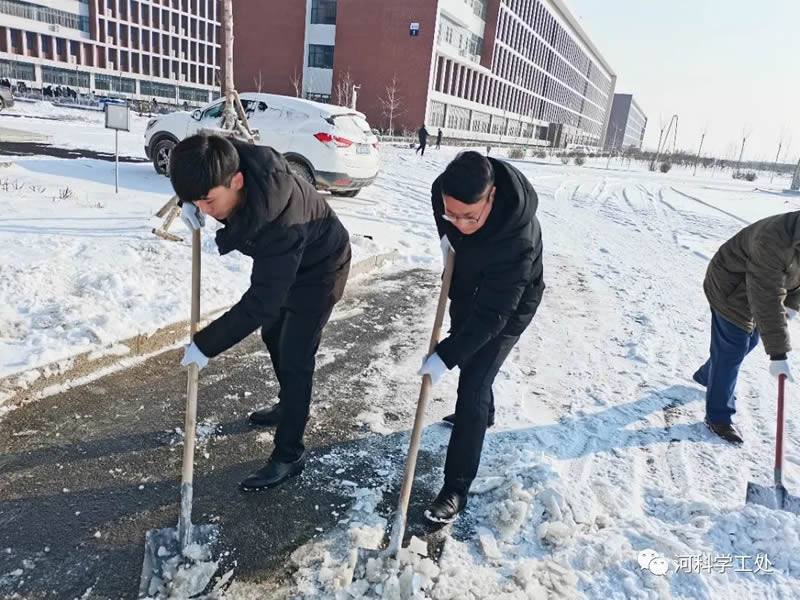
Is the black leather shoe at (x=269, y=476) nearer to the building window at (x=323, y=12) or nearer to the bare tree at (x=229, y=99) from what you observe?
the bare tree at (x=229, y=99)

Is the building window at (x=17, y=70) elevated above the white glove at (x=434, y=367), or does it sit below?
above

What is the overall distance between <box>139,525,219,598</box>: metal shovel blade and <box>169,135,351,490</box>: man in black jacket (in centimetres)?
39

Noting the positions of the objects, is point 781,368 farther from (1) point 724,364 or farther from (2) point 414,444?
(2) point 414,444

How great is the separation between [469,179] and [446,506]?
5.16ft

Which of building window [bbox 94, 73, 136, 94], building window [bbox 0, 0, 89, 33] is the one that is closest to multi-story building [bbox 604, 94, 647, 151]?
building window [bbox 94, 73, 136, 94]

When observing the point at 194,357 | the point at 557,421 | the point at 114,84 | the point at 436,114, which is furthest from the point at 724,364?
the point at 114,84

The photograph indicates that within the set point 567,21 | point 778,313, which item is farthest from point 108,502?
point 567,21

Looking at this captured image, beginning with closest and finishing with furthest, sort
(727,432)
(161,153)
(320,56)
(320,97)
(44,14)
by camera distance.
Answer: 1. (727,432)
2. (161,153)
3. (320,56)
4. (320,97)
5. (44,14)

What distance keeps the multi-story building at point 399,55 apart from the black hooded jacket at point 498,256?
40.8 meters

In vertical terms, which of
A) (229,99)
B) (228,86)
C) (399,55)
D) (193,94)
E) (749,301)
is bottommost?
(749,301)

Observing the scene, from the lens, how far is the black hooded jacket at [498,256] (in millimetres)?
2279

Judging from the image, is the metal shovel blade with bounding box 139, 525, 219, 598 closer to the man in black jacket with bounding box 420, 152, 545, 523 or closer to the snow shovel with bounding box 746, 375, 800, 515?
the man in black jacket with bounding box 420, 152, 545, 523

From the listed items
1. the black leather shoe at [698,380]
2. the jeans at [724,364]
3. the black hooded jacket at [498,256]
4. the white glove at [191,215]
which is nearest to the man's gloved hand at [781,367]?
the jeans at [724,364]

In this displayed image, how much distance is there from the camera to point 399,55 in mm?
41344
